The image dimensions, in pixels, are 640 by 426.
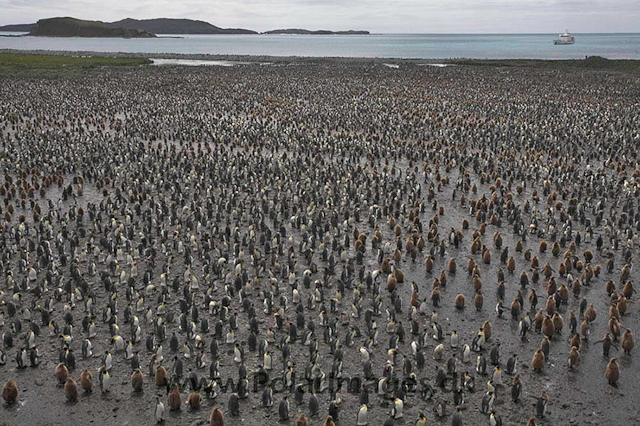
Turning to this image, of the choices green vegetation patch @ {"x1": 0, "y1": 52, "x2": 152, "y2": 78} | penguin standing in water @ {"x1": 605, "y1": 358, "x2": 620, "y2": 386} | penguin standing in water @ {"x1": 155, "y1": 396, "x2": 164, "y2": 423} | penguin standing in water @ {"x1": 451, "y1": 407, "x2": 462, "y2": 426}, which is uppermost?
green vegetation patch @ {"x1": 0, "y1": 52, "x2": 152, "y2": 78}

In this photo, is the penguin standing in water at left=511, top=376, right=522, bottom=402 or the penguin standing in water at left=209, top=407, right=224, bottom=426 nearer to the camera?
the penguin standing in water at left=209, top=407, right=224, bottom=426

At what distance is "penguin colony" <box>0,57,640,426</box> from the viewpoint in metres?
9.40

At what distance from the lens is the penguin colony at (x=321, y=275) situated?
9.40m

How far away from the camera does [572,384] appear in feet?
31.4

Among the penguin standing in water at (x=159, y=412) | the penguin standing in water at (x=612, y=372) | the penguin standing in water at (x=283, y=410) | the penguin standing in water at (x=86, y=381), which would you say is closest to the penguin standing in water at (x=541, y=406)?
the penguin standing in water at (x=612, y=372)

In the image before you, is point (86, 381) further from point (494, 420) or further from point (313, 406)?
point (494, 420)

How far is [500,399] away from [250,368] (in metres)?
4.34

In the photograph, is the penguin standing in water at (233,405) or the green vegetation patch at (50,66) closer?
the penguin standing in water at (233,405)

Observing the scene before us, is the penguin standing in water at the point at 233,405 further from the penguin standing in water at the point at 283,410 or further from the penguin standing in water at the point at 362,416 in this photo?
the penguin standing in water at the point at 362,416

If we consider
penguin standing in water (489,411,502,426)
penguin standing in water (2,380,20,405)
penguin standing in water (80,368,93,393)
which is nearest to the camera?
penguin standing in water (489,411,502,426)

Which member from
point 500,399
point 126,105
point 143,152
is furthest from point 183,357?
point 126,105

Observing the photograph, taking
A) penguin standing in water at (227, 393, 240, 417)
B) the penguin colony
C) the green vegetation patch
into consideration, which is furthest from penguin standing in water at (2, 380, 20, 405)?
the green vegetation patch

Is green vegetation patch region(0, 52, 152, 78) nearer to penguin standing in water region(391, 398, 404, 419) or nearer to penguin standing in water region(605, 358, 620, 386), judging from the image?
penguin standing in water region(391, 398, 404, 419)

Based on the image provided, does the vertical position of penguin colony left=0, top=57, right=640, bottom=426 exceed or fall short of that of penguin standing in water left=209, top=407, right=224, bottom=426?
it exceeds it
